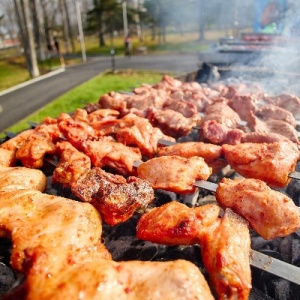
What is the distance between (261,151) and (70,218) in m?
1.78

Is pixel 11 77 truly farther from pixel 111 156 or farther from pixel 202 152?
pixel 202 152

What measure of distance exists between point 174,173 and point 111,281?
1.19 metres

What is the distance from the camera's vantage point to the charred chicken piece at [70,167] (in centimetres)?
261

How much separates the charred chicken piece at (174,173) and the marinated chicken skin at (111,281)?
90cm

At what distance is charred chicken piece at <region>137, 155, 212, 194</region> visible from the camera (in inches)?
97.0

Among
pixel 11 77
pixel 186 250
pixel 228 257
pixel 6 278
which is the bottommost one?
pixel 11 77

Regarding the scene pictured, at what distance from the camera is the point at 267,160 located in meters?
2.57

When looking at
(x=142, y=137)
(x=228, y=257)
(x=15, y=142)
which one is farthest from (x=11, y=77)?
(x=228, y=257)

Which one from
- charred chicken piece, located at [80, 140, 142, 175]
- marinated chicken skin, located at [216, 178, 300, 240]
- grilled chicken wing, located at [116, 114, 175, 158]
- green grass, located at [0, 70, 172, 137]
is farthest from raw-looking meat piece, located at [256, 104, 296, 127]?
green grass, located at [0, 70, 172, 137]

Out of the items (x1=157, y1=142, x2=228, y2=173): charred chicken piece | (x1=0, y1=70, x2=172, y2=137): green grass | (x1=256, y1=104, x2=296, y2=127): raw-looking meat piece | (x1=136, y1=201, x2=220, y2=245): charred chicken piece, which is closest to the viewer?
(x1=136, y1=201, x2=220, y2=245): charred chicken piece

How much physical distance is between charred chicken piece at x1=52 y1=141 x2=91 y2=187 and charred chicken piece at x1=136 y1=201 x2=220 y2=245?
835 millimetres

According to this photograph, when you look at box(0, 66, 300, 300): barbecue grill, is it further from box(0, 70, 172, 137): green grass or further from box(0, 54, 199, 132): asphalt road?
box(0, 54, 199, 132): asphalt road

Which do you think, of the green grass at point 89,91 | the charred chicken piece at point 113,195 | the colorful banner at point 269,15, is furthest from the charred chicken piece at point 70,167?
the colorful banner at point 269,15

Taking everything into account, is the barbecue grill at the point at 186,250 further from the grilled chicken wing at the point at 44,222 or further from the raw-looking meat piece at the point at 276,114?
the raw-looking meat piece at the point at 276,114
